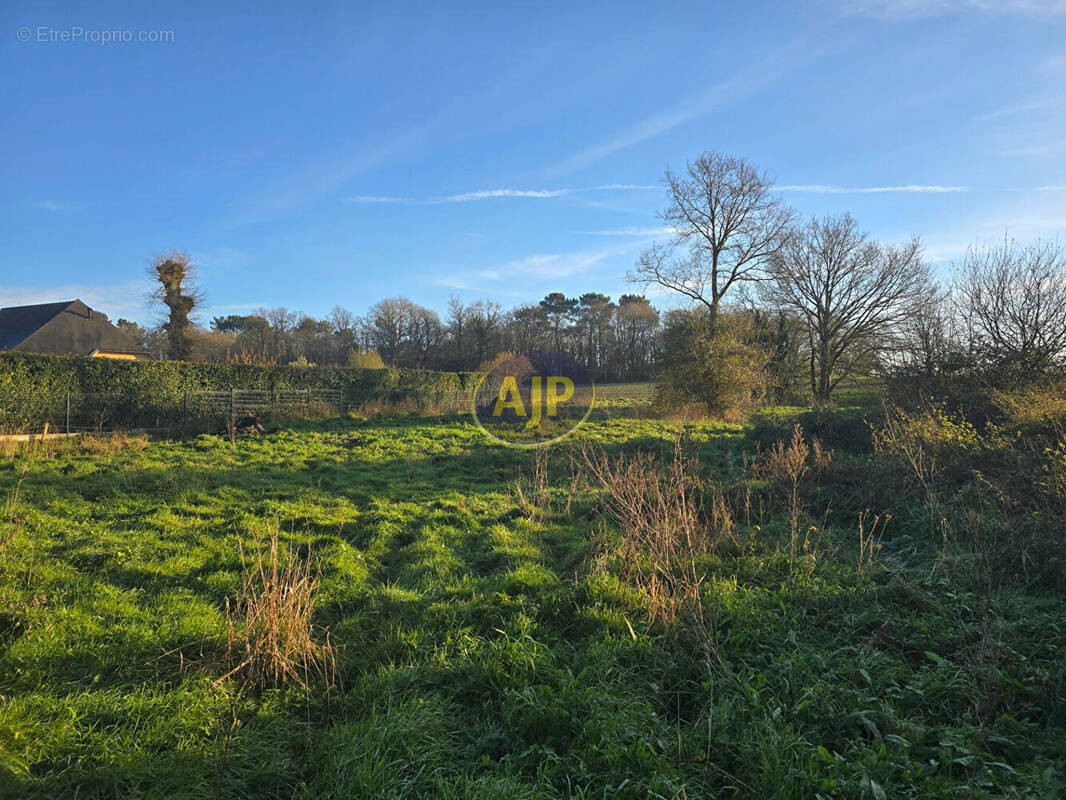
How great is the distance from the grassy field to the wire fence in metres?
9.84

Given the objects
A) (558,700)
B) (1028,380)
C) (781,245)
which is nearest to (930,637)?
(558,700)

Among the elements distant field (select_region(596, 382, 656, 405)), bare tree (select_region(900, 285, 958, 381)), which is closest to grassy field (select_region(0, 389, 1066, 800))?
bare tree (select_region(900, 285, 958, 381))

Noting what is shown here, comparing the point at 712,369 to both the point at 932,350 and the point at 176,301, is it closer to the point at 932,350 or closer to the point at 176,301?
the point at 932,350

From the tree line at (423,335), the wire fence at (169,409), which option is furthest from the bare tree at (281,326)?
the wire fence at (169,409)

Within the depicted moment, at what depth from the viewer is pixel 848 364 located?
1094 inches

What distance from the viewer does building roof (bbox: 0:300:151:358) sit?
30.8 metres

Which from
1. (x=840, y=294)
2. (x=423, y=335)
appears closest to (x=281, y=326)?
(x=423, y=335)

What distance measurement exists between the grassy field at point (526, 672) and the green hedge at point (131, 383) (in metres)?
9.99

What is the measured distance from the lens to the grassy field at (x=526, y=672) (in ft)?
7.64

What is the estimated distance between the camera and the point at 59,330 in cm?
3191

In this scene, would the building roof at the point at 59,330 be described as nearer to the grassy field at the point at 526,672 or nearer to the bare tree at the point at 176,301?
the bare tree at the point at 176,301

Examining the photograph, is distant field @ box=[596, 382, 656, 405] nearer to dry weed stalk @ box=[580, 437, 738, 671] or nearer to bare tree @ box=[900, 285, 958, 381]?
bare tree @ box=[900, 285, 958, 381]

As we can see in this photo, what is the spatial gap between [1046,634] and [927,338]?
39.8 feet

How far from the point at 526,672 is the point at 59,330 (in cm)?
4181
